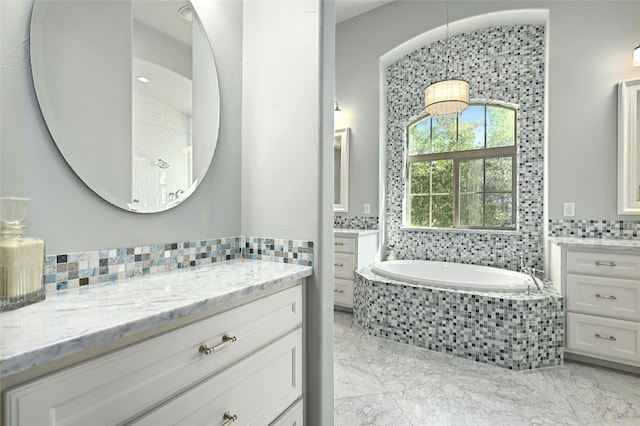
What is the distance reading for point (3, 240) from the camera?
29.9 inches

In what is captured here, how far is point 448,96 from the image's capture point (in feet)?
9.37

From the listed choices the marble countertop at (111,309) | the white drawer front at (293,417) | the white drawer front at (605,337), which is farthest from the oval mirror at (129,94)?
the white drawer front at (605,337)

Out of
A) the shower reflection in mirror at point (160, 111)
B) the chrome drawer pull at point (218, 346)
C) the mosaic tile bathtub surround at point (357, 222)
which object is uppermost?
the shower reflection in mirror at point (160, 111)

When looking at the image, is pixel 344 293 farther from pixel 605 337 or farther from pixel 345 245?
pixel 605 337

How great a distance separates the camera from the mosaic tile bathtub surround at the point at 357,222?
4015mm

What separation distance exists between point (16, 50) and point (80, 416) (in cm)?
95

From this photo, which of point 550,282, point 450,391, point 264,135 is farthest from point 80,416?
point 550,282

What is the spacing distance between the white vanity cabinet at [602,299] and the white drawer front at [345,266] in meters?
1.86

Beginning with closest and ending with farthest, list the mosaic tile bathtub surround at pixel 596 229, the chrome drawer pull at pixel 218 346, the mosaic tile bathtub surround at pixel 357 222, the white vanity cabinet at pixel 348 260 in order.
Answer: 1. the chrome drawer pull at pixel 218 346
2. the mosaic tile bathtub surround at pixel 596 229
3. the white vanity cabinet at pixel 348 260
4. the mosaic tile bathtub surround at pixel 357 222

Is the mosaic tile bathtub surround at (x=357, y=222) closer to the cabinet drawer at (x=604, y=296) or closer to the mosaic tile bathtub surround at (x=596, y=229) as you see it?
the mosaic tile bathtub surround at (x=596, y=229)

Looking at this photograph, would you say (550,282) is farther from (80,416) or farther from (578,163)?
(80,416)

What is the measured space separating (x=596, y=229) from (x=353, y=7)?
11.9ft

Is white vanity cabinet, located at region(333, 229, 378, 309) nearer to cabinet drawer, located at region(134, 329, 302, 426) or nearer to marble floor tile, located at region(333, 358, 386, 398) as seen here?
marble floor tile, located at region(333, 358, 386, 398)

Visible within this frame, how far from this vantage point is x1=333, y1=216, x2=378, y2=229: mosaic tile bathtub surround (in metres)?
4.01
